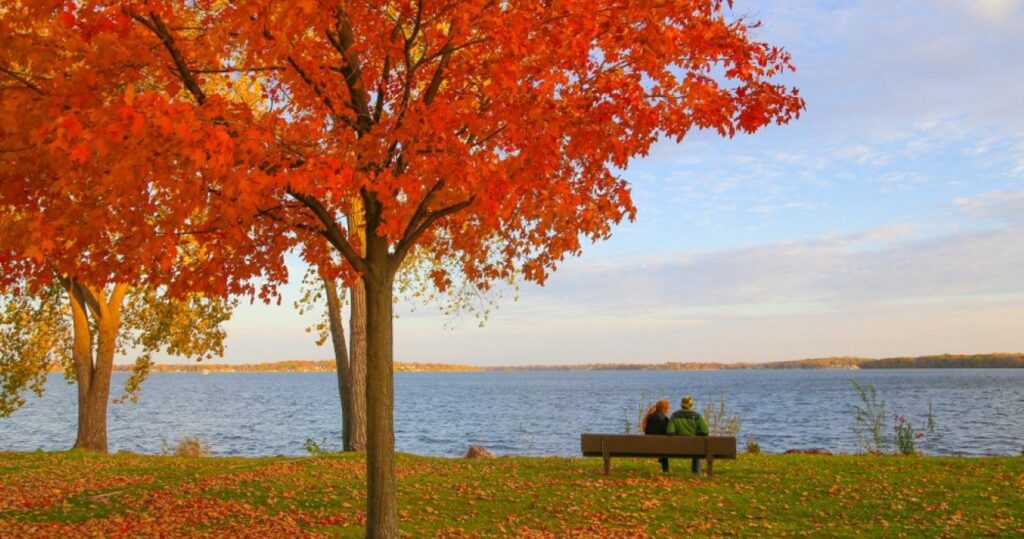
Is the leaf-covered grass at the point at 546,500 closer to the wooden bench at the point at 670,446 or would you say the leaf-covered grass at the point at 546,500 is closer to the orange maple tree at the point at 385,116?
the wooden bench at the point at 670,446

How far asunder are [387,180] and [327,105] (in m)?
2.03

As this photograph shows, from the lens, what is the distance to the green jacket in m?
15.1

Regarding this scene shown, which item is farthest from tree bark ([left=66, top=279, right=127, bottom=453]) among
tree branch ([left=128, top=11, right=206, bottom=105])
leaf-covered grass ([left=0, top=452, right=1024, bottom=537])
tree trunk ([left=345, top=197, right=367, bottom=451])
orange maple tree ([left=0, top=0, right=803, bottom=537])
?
tree branch ([left=128, top=11, right=206, bottom=105])

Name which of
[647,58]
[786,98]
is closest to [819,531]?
[786,98]

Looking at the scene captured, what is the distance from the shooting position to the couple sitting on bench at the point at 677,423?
594 inches

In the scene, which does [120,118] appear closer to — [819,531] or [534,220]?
[534,220]

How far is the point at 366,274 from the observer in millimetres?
9602

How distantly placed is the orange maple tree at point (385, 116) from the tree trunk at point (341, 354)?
10.1 metres

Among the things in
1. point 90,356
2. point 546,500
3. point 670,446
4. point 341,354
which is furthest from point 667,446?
point 90,356

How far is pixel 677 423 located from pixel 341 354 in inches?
369

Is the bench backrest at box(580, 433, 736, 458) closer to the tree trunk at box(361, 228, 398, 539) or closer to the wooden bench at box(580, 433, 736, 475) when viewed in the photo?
the wooden bench at box(580, 433, 736, 475)

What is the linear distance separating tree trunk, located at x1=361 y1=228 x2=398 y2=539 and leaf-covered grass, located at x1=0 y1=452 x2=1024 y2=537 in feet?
3.31

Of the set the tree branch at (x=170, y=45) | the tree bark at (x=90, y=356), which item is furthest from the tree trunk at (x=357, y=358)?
the tree branch at (x=170, y=45)

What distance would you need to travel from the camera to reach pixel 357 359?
20.1 metres
